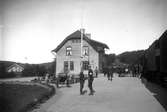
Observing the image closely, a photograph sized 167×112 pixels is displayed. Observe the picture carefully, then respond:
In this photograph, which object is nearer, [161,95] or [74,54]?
[161,95]

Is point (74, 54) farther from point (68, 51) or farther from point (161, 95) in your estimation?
point (161, 95)

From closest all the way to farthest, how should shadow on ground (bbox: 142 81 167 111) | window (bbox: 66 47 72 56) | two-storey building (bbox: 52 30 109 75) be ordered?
shadow on ground (bbox: 142 81 167 111) < two-storey building (bbox: 52 30 109 75) < window (bbox: 66 47 72 56)

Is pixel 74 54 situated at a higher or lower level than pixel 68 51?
lower

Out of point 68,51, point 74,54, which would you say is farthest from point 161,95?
point 68,51

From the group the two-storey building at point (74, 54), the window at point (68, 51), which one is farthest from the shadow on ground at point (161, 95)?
the window at point (68, 51)

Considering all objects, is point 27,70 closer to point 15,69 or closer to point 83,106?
point 15,69

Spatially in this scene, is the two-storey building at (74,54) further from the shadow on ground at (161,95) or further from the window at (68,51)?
the shadow on ground at (161,95)

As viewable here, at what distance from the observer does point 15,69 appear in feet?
169

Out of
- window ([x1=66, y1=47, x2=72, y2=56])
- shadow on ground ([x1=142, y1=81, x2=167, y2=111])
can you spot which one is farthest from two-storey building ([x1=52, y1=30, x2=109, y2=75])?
shadow on ground ([x1=142, y1=81, x2=167, y2=111])

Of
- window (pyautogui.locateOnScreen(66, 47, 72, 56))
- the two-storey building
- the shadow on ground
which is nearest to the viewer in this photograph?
the shadow on ground

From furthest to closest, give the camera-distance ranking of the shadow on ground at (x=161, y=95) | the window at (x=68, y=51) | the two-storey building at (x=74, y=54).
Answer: the window at (x=68, y=51)
the two-storey building at (x=74, y=54)
the shadow on ground at (x=161, y=95)

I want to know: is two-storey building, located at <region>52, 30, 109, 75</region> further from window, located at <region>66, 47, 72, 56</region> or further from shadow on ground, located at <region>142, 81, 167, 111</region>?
shadow on ground, located at <region>142, 81, 167, 111</region>

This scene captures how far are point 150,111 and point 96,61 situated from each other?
88.8 feet

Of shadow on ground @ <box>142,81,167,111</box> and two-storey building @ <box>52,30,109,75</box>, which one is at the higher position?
two-storey building @ <box>52,30,109,75</box>
